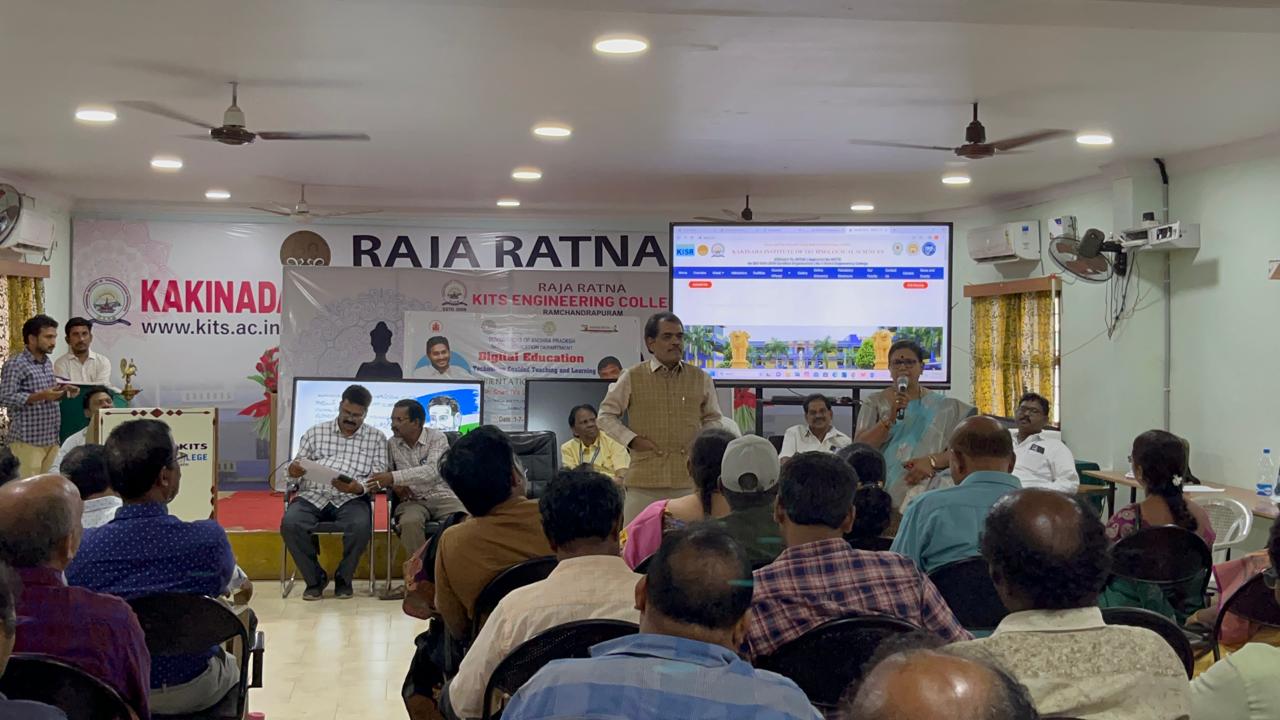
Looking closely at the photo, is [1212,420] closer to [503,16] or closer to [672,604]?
[503,16]

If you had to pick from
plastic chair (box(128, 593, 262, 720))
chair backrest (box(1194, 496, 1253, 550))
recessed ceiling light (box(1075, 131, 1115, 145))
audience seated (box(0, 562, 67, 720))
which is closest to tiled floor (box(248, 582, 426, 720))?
plastic chair (box(128, 593, 262, 720))

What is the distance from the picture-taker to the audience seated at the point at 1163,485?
12.9 feet

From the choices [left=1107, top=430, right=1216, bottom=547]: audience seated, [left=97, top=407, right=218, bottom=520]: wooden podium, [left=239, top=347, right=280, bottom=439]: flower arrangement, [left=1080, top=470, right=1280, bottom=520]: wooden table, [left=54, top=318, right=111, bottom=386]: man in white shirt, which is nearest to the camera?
[left=1107, top=430, right=1216, bottom=547]: audience seated

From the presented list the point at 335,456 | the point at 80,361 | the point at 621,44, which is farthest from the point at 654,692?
the point at 80,361

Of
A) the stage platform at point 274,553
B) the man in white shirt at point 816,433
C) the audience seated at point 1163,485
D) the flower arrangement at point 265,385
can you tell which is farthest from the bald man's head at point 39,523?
the flower arrangement at point 265,385

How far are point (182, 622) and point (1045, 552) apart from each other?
1.91m

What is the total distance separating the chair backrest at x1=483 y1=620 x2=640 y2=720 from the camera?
85.0 inches

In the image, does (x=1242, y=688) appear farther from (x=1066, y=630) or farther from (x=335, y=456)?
(x=335, y=456)

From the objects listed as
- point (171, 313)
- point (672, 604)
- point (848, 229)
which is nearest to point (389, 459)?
point (848, 229)

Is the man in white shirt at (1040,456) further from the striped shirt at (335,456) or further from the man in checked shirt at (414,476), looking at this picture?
the striped shirt at (335,456)

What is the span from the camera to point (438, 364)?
9922mm

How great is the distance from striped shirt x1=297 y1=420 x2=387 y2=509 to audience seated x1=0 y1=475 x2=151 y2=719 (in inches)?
176

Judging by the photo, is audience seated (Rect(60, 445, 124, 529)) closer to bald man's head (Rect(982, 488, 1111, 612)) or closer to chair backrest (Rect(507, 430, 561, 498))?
bald man's head (Rect(982, 488, 1111, 612))

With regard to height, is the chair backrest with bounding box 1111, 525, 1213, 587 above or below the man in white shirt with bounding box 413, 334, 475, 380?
below
